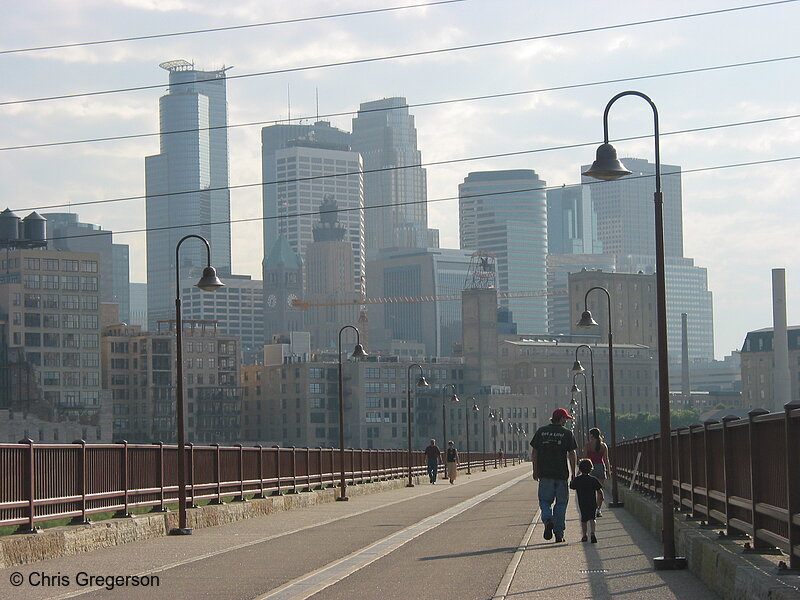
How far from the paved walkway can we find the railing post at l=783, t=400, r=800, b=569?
2487 mm

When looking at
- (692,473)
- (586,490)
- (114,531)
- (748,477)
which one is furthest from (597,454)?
(748,477)

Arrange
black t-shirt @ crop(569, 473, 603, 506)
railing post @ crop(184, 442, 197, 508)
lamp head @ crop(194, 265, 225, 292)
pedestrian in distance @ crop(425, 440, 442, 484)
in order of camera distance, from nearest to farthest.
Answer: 1. black t-shirt @ crop(569, 473, 603, 506)
2. lamp head @ crop(194, 265, 225, 292)
3. railing post @ crop(184, 442, 197, 508)
4. pedestrian in distance @ crop(425, 440, 442, 484)

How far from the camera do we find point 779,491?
45.0 ft

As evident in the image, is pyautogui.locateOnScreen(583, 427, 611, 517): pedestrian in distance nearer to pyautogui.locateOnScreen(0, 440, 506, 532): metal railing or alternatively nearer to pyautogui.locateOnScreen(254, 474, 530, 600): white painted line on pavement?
pyautogui.locateOnScreen(254, 474, 530, 600): white painted line on pavement

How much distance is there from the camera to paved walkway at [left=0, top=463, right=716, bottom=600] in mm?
15898

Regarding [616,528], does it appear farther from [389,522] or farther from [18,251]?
[18,251]

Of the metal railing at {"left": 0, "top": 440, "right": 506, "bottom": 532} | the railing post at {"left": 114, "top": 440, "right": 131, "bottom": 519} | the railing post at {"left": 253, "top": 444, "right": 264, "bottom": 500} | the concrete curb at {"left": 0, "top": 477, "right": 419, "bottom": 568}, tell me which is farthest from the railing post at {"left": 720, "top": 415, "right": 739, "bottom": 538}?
the railing post at {"left": 253, "top": 444, "right": 264, "bottom": 500}

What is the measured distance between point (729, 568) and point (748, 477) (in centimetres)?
170

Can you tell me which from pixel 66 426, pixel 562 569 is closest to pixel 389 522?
pixel 562 569

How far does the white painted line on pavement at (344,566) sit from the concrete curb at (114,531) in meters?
3.96

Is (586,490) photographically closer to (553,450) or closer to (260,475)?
(553,450)

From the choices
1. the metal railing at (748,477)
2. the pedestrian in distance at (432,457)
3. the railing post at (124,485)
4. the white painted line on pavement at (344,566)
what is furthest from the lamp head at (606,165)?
the pedestrian in distance at (432,457)

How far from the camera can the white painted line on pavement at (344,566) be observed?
15.8 meters

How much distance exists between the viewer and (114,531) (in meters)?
23.4
